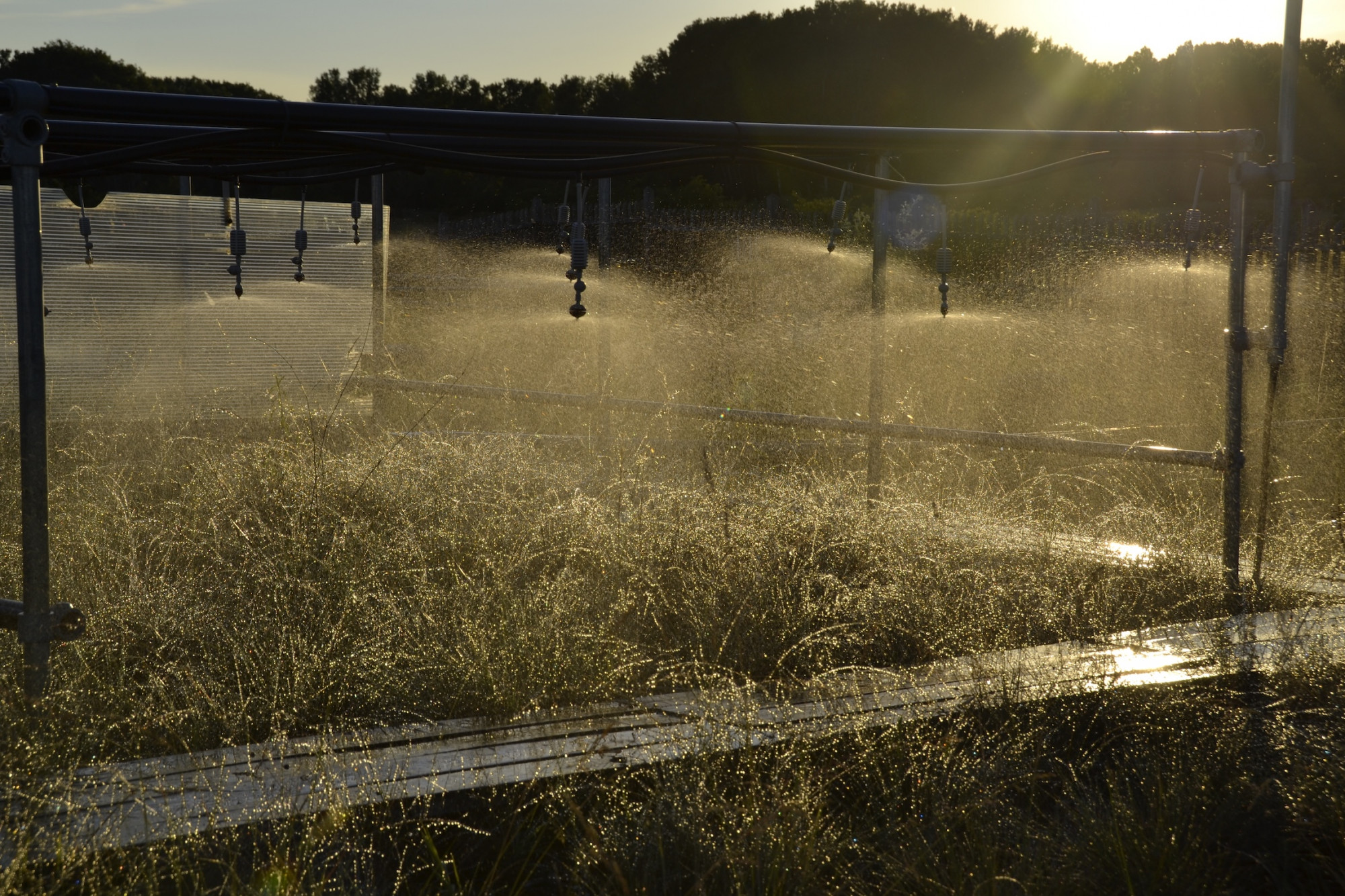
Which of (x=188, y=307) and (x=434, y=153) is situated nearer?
(x=434, y=153)

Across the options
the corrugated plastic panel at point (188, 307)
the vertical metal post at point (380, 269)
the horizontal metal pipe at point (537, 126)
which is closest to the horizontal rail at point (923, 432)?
the horizontal metal pipe at point (537, 126)

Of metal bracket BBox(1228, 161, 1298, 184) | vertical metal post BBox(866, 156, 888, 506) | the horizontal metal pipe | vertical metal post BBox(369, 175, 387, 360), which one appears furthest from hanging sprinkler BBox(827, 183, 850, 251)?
vertical metal post BBox(369, 175, 387, 360)

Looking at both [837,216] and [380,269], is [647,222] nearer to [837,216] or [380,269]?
[380,269]

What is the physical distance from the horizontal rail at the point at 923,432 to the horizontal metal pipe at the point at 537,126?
1023 mm

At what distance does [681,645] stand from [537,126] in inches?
57.2

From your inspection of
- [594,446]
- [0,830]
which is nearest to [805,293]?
[594,446]

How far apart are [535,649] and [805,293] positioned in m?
10.8

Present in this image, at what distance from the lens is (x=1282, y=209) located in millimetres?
3756

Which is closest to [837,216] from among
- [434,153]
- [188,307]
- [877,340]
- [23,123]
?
[877,340]

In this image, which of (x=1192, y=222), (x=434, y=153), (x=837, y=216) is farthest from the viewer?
(x=837, y=216)

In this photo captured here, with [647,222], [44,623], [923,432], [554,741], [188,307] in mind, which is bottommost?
[554,741]

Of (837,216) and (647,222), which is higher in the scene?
(647,222)

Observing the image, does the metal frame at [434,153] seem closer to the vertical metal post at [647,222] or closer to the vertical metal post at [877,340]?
the vertical metal post at [877,340]

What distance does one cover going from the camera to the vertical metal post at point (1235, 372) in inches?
148
